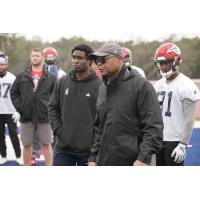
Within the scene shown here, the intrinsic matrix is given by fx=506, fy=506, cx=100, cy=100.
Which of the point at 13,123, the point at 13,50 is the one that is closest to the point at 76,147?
the point at 13,123

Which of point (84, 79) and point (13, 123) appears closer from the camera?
point (84, 79)

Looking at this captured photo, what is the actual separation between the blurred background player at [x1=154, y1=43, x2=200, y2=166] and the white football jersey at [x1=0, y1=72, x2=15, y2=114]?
4.48 m

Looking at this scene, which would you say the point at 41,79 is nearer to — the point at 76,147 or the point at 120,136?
the point at 76,147

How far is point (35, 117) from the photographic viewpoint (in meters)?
7.84

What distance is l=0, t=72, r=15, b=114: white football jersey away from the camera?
9547mm

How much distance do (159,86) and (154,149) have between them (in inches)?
75.6

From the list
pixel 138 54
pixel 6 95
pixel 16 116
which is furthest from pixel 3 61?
pixel 138 54

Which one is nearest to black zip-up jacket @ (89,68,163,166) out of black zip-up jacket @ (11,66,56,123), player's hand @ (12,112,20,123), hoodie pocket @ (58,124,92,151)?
hoodie pocket @ (58,124,92,151)

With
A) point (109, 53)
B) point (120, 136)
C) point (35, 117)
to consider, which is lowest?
point (35, 117)

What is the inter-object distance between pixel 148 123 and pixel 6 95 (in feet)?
20.1

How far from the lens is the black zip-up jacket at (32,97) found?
7816mm

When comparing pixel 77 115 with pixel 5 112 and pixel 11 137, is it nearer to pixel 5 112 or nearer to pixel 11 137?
pixel 11 137

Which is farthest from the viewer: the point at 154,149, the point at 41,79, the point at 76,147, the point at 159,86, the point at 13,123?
the point at 13,123

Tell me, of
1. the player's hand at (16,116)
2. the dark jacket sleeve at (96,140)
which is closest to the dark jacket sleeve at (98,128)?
the dark jacket sleeve at (96,140)
